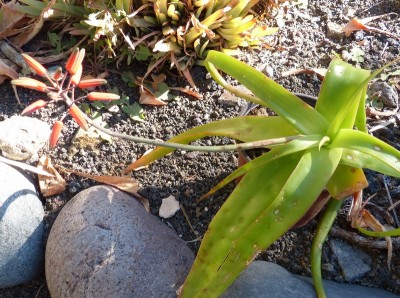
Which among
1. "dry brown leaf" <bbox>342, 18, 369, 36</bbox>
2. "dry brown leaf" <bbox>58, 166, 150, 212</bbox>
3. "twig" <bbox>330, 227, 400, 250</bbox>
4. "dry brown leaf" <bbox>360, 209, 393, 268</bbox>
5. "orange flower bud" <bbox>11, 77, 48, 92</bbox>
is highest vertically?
"dry brown leaf" <bbox>342, 18, 369, 36</bbox>

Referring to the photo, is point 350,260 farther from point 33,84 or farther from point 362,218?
point 33,84

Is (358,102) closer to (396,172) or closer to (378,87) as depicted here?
(396,172)

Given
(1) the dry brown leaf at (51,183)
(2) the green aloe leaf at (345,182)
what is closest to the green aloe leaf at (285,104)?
(2) the green aloe leaf at (345,182)

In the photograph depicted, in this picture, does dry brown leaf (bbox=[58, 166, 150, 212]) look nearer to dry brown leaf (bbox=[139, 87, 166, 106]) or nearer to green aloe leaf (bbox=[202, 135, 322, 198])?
dry brown leaf (bbox=[139, 87, 166, 106])

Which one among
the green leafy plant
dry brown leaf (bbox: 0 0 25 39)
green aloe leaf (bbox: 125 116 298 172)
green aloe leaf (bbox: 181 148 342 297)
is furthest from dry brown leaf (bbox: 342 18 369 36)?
dry brown leaf (bbox: 0 0 25 39)

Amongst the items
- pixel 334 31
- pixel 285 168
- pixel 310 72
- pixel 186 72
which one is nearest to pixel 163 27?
pixel 186 72

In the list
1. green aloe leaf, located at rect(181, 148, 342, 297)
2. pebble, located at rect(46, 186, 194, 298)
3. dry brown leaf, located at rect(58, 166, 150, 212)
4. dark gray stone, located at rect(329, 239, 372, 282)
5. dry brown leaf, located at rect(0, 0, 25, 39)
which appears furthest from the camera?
dry brown leaf, located at rect(0, 0, 25, 39)
